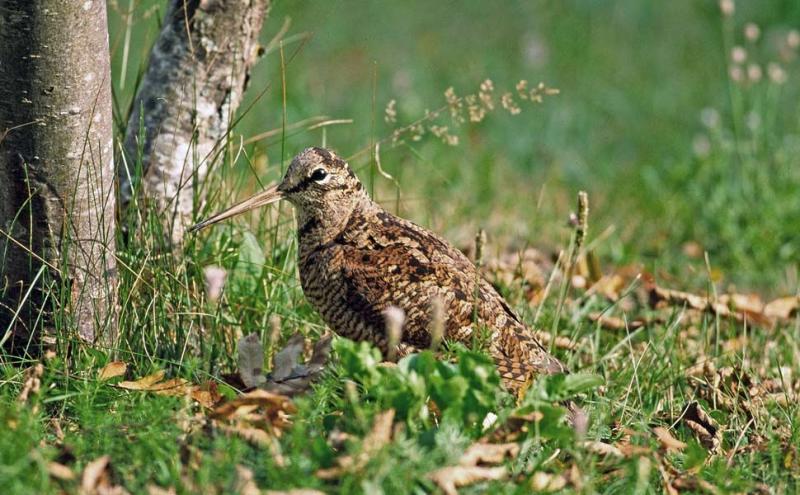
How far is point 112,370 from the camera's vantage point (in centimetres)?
368

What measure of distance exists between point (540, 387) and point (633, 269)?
9.06 ft

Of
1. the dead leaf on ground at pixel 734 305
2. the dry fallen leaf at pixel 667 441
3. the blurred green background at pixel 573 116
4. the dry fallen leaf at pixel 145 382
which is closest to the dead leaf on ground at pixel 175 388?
the dry fallen leaf at pixel 145 382

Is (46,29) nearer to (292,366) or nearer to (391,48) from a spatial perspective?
(292,366)

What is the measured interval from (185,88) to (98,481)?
201cm

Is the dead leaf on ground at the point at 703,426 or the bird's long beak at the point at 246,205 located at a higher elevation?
the bird's long beak at the point at 246,205

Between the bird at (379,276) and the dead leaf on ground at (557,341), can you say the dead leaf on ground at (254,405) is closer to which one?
the bird at (379,276)

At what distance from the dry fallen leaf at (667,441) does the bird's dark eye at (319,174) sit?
1505mm

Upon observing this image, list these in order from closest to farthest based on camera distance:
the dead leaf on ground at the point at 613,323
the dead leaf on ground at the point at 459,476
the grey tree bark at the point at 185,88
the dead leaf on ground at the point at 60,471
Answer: the dead leaf on ground at the point at 60,471 < the dead leaf on ground at the point at 459,476 < the grey tree bark at the point at 185,88 < the dead leaf on ground at the point at 613,323

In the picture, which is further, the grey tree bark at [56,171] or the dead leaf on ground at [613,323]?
the dead leaf on ground at [613,323]

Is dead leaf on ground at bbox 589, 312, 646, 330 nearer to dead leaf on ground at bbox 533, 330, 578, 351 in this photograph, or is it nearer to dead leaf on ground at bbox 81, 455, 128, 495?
dead leaf on ground at bbox 533, 330, 578, 351

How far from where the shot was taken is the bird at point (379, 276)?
3955 millimetres

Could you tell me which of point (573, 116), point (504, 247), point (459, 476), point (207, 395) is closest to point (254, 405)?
point (207, 395)

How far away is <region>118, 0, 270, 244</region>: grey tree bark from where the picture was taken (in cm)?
450

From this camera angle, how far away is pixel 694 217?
22.6 feet
